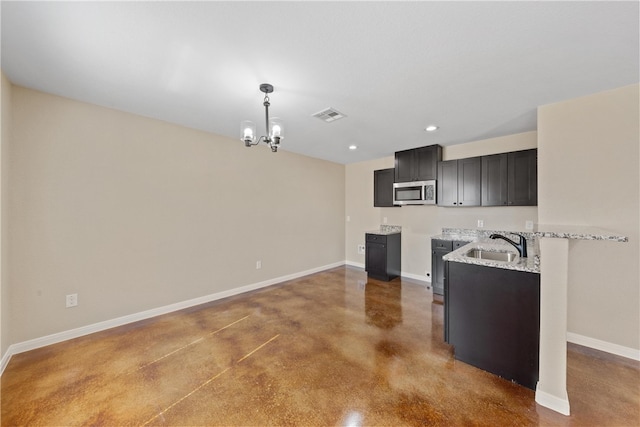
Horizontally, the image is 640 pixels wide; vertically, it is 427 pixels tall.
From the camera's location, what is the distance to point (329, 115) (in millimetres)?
2850

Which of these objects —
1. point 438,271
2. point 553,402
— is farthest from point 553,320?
point 438,271

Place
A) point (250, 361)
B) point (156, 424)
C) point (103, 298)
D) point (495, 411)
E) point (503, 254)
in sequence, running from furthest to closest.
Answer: point (103, 298)
point (503, 254)
point (250, 361)
point (495, 411)
point (156, 424)

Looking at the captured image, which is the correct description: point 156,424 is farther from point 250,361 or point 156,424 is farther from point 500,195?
point 500,195

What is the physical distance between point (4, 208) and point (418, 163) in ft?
16.4

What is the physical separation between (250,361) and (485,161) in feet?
13.0

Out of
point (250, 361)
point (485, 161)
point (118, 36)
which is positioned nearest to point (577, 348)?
point (485, 161)

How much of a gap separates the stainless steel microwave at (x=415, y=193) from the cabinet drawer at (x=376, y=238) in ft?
2.23

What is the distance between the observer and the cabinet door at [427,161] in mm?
4066

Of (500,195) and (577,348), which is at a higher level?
(500,195)

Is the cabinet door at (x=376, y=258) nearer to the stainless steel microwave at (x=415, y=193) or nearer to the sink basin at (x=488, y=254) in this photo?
the stainless steel microwave at (x=415, y=193)

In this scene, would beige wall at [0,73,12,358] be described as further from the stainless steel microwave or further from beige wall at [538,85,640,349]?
beige wall at [538,85,640,349]

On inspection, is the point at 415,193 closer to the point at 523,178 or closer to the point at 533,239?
the point at 523,178

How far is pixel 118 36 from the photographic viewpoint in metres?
1.58

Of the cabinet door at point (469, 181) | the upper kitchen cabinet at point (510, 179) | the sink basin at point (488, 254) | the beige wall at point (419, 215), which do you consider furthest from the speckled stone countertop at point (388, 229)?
the sink basin at point (488, 254)
